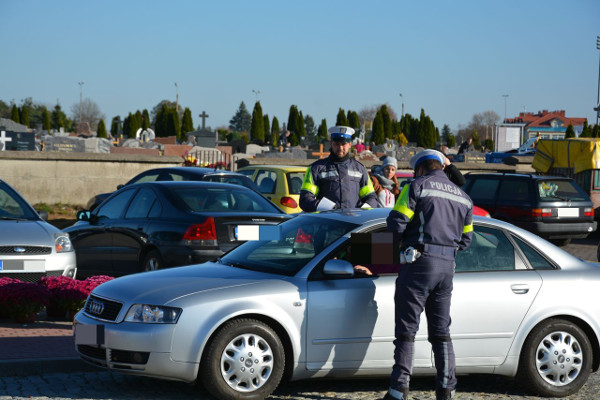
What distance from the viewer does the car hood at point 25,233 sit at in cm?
993

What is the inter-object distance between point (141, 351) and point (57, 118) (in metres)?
105

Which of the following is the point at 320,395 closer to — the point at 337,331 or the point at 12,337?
the point at 337,331

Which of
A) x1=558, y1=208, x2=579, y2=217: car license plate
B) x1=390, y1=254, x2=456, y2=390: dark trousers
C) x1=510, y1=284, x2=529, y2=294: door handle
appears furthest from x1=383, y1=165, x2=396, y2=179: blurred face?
x1=558, y1=208, x2=579, y2=217: car license plate

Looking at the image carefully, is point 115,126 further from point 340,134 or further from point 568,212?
point 340,134

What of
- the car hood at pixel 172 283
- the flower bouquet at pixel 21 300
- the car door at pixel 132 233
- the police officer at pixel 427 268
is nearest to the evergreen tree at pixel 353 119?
the car door at pixel 132 233

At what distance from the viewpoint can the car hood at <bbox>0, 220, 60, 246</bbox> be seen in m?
9.93

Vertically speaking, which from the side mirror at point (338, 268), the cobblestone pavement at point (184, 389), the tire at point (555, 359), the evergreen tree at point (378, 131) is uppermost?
Answer: the evergreen tree at point (378, 131)

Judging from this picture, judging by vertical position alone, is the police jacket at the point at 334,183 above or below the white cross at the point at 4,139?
below

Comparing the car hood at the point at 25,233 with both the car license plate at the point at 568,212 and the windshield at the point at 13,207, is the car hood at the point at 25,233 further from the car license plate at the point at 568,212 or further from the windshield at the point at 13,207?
the car license plate at the point at 568,212

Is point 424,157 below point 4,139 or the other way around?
below

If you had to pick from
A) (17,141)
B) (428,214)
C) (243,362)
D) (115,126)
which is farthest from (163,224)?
(115,126)

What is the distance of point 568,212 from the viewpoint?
18266mm

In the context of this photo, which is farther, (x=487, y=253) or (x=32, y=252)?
(x=32, y=252)

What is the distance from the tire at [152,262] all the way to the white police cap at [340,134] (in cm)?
290
